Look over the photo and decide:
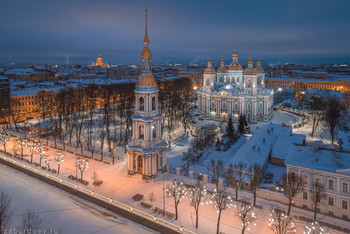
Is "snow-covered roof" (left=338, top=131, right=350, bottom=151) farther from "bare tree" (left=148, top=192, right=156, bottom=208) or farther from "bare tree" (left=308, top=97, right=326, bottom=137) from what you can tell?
"bare tree" (left=148, top=192, right=156, bottom=208)

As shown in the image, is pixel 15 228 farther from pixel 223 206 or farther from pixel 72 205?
pixel 223 206

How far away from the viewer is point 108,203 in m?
22.8

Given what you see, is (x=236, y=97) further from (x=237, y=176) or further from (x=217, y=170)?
(x=237, y=176)

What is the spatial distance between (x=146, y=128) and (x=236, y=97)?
107ft

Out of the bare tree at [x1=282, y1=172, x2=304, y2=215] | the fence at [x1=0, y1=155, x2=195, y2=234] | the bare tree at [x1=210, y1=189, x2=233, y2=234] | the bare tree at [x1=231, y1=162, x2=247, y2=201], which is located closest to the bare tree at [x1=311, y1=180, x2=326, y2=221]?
the bare tree at [x1=282, y1=172, x2=304, y2=215]

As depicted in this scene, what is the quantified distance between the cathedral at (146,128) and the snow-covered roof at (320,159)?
1241cm

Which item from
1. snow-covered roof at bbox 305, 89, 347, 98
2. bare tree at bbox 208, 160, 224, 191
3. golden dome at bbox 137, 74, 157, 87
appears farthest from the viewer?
snow-covered roof at bbox 305, 89, 347, 98

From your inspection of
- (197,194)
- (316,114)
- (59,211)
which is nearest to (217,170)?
(197,194)

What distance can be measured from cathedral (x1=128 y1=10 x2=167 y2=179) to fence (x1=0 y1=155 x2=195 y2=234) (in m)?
4.97

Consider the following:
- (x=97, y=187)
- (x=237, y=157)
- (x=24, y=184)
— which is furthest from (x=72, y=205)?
(x=237, y=157)

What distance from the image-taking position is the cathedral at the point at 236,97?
54.9 metres

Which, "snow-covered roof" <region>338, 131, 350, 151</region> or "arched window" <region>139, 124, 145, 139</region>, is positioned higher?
"arched window" <region>139, 124, 145, 139</region>

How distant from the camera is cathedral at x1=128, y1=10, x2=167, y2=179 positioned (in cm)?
2681

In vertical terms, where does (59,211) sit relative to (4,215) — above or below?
below
